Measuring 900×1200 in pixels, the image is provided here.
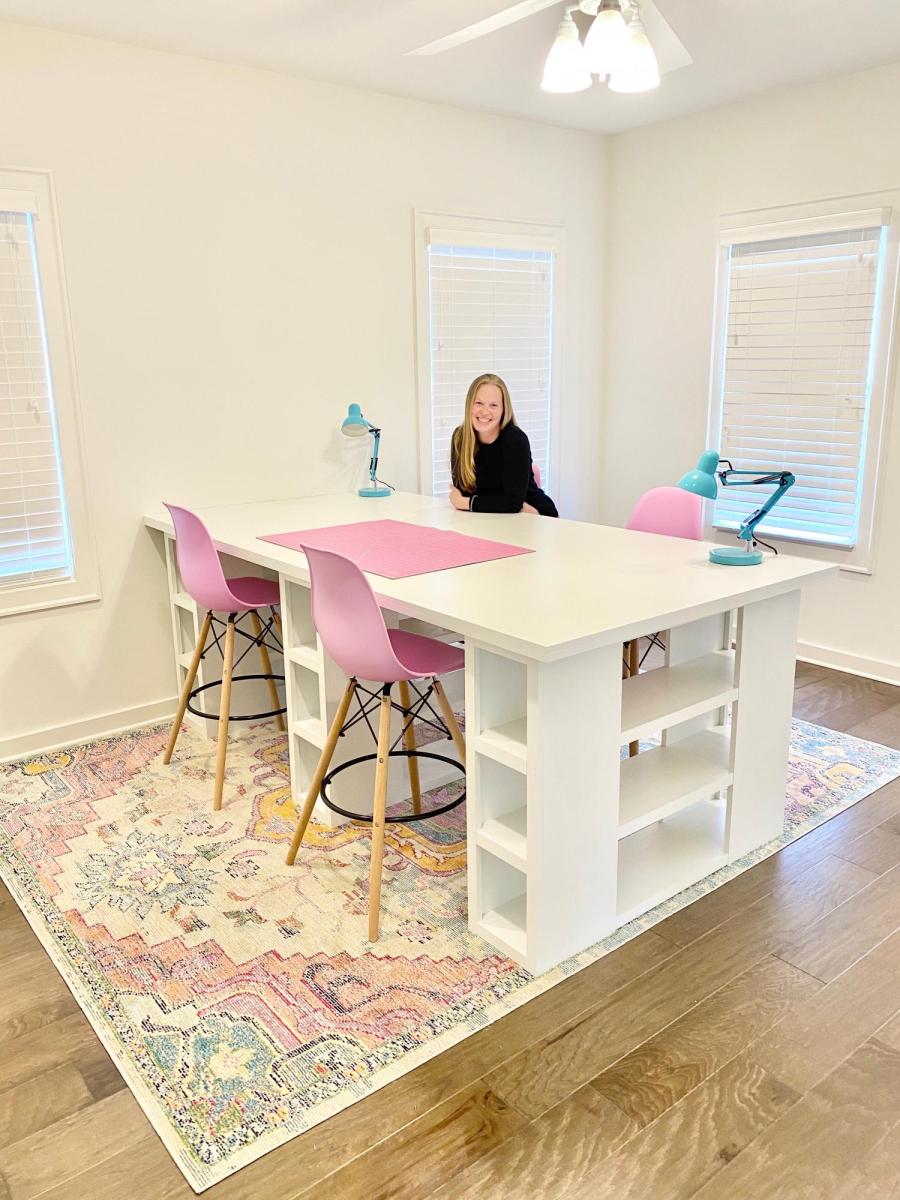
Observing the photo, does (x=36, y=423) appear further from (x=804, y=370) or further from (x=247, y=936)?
(x=804, y=370)

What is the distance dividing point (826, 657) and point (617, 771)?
2.43 metres

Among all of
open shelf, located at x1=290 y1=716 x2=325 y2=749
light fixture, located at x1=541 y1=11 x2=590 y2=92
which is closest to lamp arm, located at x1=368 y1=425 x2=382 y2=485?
open shelf, located at x1=290 y1=716 x2=325 y2=749

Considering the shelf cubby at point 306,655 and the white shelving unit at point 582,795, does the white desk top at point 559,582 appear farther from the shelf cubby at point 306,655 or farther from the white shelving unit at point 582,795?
the shelf cubby at point 306,655

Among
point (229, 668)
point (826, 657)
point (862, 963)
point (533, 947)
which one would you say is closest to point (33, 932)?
point (229, 668)

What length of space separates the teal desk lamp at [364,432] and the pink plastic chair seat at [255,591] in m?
0.70

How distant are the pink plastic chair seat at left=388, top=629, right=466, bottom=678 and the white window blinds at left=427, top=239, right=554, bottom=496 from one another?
1900mm

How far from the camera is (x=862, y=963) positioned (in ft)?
7.31

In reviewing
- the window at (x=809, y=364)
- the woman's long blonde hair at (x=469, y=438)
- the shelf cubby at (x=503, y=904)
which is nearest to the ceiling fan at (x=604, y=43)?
the woman's long blonde hair at (x=469, y=438)

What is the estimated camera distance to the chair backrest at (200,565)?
292 cm

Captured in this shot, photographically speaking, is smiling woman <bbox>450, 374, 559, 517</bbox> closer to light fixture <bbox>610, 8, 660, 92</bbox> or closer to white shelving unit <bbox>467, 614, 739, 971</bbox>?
white shelving unit <bbox>467, 614, 739, 971</bbox>

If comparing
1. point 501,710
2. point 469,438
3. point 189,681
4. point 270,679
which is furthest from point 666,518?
point 189,681

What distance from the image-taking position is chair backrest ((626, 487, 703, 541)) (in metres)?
3.25

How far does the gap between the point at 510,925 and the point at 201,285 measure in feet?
8.60

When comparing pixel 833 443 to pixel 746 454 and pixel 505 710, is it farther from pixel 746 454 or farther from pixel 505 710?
pixel 505 710
